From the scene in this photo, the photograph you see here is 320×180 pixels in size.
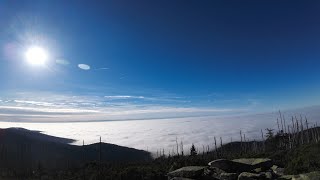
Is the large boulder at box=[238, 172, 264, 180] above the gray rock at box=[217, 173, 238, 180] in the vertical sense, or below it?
above

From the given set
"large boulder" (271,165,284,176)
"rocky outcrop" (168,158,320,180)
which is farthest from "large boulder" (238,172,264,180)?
"large boulder" (271,165,284,176)

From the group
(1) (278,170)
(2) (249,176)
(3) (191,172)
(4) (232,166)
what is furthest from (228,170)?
(1) (278,170)

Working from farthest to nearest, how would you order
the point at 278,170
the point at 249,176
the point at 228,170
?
the point at 228,170, the point at 278,170, the point at 249,176

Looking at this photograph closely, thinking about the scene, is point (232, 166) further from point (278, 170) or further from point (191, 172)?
point (278, 170)

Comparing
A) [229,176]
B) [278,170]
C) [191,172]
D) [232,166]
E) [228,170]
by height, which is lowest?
[229,176]

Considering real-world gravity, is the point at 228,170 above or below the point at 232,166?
below

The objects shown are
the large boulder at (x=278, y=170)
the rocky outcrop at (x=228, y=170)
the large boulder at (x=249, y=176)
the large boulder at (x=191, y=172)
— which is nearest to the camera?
the large boulder at (x=249, y=176)

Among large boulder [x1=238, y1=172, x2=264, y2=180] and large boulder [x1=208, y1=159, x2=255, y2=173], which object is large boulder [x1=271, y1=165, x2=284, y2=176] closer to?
large boulder [x1=238, y1=172, x2=264, y2=180]

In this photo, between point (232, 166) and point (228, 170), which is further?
point (232, 166)

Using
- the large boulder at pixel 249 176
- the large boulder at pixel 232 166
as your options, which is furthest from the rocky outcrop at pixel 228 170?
the large boulder at pixel 249 176

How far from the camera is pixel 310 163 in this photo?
2730cm

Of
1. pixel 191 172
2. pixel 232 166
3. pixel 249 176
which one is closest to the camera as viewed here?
pixel 249 176

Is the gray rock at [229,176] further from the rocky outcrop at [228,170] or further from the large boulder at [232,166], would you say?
the large boulder at [232,166]

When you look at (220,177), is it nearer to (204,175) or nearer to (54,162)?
(204,175)
